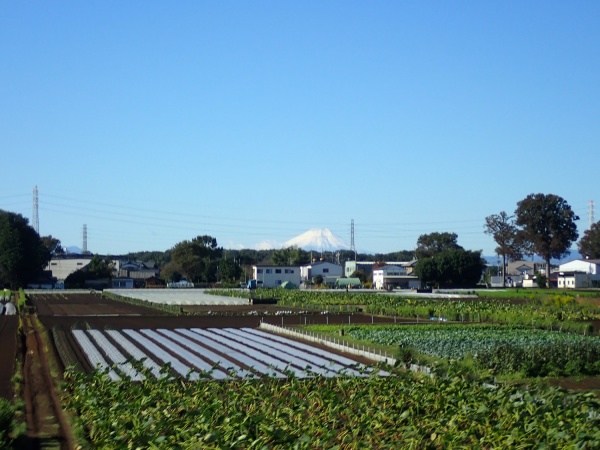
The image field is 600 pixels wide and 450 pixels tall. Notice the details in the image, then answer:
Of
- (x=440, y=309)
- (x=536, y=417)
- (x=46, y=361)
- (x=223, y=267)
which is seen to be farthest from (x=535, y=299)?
(x=223, y=267)

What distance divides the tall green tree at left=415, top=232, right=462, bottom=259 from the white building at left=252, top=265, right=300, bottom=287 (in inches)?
1100

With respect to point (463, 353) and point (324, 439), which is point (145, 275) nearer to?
point (463, 353)

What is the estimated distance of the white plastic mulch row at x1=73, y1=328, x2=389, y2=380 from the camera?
2342cm

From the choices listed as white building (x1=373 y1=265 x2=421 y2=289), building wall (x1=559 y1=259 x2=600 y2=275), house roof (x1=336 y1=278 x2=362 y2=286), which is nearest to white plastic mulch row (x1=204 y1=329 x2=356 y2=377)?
white building (x1=373 y1=265 x2=421 y2=289)

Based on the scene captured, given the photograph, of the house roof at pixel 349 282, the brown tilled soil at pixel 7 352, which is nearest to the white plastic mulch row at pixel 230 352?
the brown tilled soil at pixel 7 352

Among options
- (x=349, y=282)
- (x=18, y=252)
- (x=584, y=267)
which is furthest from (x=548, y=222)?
(x=18, y=252)

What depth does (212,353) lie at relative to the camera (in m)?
28.7

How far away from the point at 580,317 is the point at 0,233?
240 ft

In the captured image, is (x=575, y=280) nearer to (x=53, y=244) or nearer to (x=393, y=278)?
(x=393, y=278)

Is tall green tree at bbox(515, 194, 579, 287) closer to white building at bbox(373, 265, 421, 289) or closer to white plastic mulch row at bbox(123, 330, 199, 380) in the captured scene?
white building at bbox(373, 265, 421, 289)

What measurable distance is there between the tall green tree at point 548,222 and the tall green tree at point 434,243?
33.0 meters

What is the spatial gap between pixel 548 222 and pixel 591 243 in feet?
121

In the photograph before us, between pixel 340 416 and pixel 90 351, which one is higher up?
pixel 90 351

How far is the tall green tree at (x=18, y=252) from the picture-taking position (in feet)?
319
